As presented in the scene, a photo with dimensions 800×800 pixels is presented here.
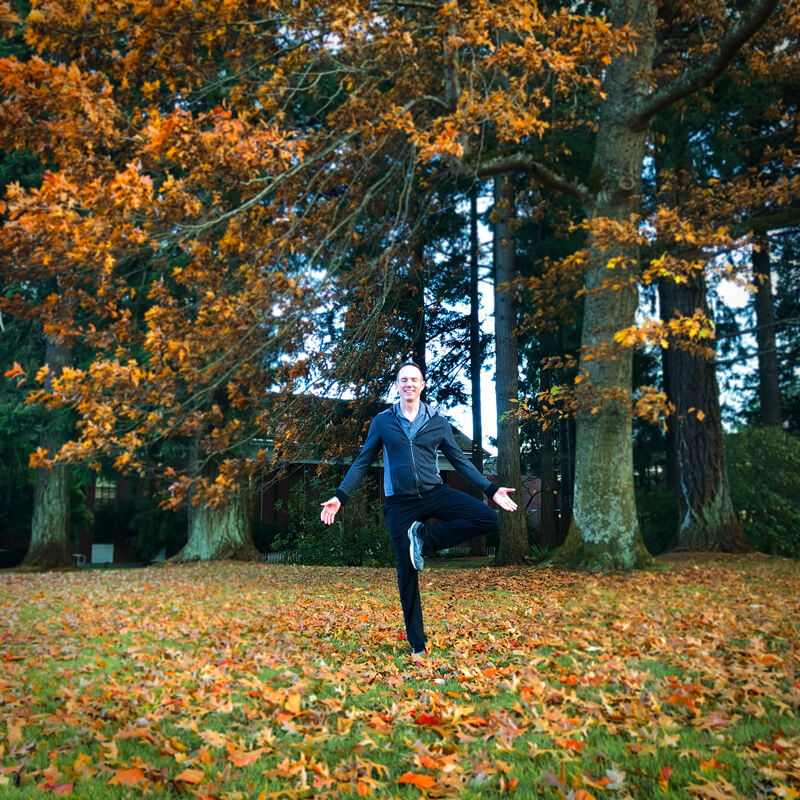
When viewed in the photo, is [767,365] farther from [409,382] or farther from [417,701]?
[417,701]

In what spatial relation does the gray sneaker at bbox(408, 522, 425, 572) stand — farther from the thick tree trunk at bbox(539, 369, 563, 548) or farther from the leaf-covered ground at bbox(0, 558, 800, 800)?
the thick tree trunk at bbox(539, 369, 563, 548)

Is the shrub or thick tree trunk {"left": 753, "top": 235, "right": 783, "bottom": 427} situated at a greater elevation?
thick tree trunk {"left": 753, "top": 235, "right": 783, "bottom": 427}

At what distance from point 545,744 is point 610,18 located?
46.8 ft

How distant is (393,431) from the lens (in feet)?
19.6

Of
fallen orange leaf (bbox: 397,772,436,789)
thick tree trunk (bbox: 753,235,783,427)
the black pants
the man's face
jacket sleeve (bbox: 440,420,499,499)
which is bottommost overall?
fallen orange leaf (bbox: 397,772,436,789)

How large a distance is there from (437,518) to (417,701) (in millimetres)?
1448

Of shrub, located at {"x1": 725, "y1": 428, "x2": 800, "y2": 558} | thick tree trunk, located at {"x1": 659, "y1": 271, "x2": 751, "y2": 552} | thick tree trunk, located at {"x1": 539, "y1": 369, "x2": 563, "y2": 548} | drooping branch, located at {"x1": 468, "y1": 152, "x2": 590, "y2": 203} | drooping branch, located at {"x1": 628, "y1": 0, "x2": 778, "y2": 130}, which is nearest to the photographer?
drooping branch, located at {"x1": 628, "y1": 0, "x2": 778, "y2": 130}

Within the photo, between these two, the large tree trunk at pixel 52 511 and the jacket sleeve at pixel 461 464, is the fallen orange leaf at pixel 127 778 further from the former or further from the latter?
the large tree trunk at pixel 52 511

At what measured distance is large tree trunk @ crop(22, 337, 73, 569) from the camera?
21.5 meters

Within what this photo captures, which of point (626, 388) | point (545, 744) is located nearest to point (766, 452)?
point (626, 388)

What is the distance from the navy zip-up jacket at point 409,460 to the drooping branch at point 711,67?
9.00m

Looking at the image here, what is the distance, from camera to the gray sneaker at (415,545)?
5.77 m

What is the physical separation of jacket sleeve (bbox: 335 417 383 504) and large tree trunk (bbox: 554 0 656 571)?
7.03 meters

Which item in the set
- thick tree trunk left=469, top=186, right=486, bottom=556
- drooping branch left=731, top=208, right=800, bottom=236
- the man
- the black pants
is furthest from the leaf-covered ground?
thick tree trunk left=469, top=186, right=486, bottom=556
